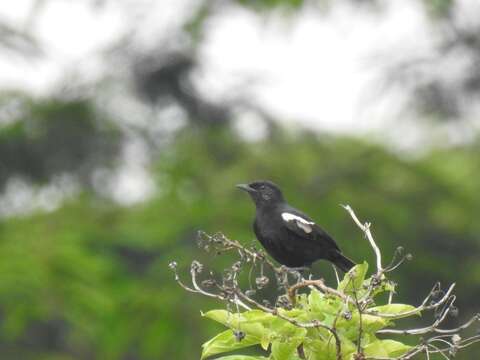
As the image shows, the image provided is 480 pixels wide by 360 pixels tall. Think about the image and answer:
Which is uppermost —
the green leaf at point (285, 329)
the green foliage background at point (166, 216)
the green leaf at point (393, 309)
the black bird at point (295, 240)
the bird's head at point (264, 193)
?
the green foliage background at point (166, 216)

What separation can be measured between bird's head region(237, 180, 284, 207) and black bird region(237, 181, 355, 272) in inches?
6.2

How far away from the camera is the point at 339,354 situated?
4.61 meters

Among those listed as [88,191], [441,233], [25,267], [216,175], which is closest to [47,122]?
[88,191]

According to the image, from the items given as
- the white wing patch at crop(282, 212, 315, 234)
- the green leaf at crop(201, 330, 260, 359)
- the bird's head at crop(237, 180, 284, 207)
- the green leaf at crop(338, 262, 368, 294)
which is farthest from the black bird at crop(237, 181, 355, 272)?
the green leaf at crop(201, 330, 260, 359)

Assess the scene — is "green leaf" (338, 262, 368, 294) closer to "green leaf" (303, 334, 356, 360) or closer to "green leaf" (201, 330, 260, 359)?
"green leaf" (303, 334, 356, 360)

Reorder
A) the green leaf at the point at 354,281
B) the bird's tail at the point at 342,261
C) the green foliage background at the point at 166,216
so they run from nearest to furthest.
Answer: the green leaf at the point at 354,281 → the bird's tail at the point at 342,261 → the green foliage background at the point at 166,216

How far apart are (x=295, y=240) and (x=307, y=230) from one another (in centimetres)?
11

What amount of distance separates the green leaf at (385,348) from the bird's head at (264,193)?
262 centimetres

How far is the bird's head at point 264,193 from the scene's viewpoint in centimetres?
732

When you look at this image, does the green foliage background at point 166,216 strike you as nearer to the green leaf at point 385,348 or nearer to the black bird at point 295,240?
the black bird at point 295,240

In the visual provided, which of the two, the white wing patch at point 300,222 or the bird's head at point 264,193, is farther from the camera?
the bird's head at point 264,193

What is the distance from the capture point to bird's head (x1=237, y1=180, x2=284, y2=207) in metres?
7.32

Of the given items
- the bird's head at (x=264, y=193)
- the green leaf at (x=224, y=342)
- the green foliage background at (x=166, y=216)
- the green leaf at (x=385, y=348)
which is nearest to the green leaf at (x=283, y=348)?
the green leaf at (x=224, y=342)

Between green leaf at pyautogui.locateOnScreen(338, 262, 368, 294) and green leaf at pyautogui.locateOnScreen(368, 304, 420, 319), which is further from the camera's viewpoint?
green leaf at pyautogui.locateOnScreen(338, 262, 368, 294)
